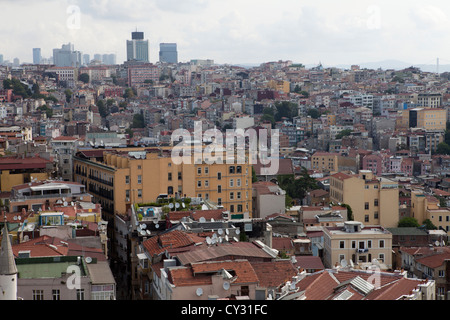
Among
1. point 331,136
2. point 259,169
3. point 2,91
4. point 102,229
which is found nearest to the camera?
point 102,229

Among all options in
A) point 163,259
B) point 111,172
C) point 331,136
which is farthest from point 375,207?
point 331,136

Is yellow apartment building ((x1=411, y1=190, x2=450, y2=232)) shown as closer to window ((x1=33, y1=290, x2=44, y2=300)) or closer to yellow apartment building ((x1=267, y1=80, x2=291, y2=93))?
window ((x1=33, y1=290, x2=44, y2=300))

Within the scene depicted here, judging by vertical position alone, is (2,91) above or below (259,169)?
above

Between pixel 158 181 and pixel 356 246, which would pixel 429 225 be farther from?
pixel 356 246

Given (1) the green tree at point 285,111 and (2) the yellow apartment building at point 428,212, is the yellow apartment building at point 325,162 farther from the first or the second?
(1) the green tree at point 285,111

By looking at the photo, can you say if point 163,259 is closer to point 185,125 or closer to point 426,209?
point 426,209

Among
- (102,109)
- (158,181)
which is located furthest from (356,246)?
(102,109)

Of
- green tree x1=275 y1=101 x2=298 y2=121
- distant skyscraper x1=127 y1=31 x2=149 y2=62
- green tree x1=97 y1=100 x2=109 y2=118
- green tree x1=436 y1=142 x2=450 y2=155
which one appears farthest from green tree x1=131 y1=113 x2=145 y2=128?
distant skyscraper x1=127 y1=31 x2=149 y2=62
